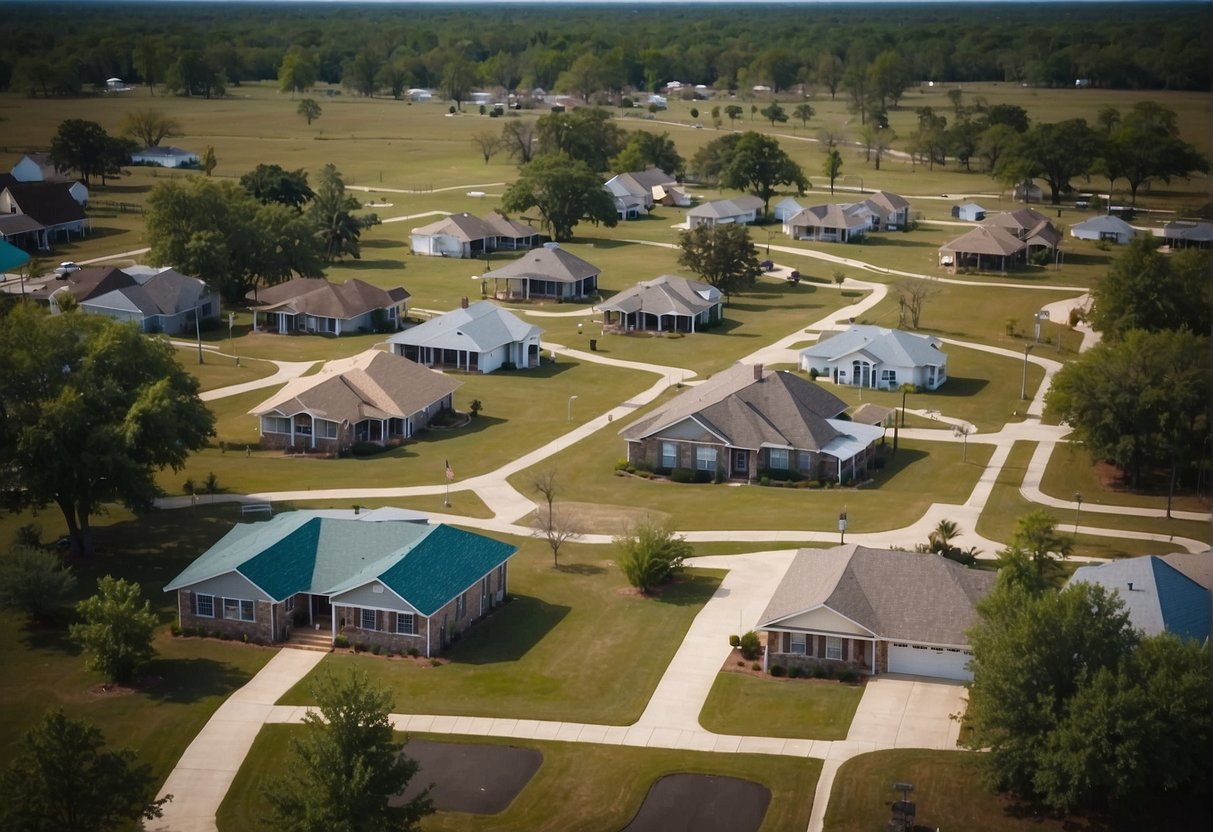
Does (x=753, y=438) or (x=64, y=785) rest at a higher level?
(x=64, y=785)

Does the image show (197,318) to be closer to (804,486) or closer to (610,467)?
(610,467)

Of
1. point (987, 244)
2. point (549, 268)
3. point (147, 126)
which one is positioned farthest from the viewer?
point (147, 126)

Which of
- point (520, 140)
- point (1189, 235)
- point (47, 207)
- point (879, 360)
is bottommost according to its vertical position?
point (879, 360)

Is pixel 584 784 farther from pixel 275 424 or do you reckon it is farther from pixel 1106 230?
pixel 1106 230

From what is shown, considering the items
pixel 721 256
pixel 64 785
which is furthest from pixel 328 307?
pixel 64 785

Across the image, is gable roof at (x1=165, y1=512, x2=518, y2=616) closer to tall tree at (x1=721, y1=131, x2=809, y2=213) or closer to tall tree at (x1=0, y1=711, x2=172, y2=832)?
tall tree at (x1=0, y1=711, x2=172, y2=832)

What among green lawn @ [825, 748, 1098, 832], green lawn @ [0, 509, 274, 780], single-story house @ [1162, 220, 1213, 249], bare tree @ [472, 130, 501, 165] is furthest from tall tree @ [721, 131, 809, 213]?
green lawn @ [825, 748, 1098, 832]

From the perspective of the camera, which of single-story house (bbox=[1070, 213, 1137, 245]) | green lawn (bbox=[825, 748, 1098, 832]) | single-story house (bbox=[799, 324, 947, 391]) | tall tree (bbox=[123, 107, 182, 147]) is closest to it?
green lawn (bbox=[825, 748, 1098, 832])
